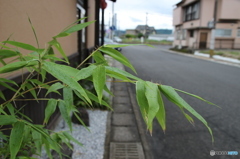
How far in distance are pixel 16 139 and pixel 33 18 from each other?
7.80ft

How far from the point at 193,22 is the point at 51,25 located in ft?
102

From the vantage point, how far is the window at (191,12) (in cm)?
3103

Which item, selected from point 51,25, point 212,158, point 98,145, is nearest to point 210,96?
point 212,158

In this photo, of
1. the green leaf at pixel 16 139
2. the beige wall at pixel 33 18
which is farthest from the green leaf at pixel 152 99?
the beige wall at pixel 33 18

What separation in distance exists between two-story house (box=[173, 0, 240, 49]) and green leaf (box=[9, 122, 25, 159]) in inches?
1178

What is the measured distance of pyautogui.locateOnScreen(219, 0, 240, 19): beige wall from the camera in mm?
28562

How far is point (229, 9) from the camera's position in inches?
1129

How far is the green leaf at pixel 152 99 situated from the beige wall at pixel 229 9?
3177 centimetres

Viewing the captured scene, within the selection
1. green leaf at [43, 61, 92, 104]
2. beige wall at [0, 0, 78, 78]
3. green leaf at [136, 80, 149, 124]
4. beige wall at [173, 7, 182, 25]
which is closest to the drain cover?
beige wall at [0, 0, 78, 78]

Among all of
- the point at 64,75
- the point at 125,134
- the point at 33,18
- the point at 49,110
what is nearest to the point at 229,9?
the point at 125,134

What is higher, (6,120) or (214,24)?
(214,24)

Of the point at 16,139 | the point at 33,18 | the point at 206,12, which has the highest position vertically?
the point at 206,12

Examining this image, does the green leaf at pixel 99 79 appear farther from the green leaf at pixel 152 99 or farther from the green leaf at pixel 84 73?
the green leaf at pixel 152 99

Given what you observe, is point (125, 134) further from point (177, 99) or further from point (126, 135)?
point (177, 99)
